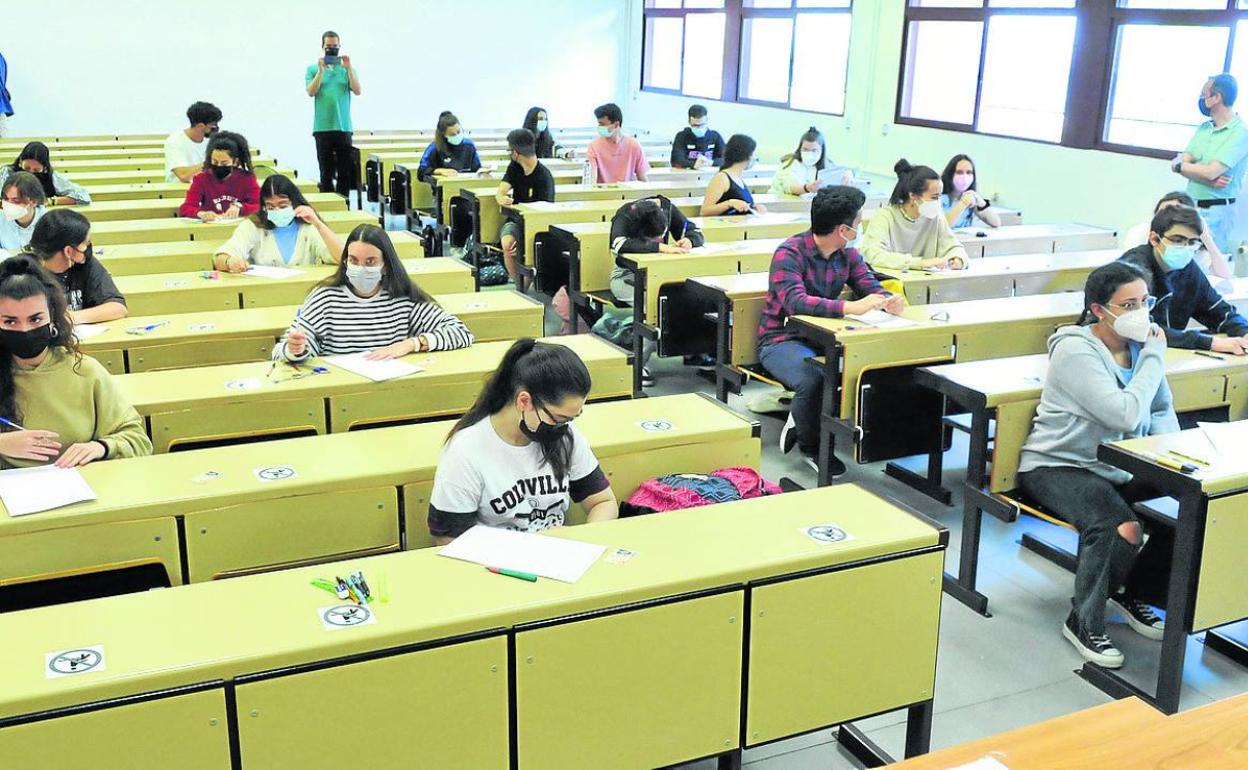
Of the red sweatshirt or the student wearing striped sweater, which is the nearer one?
the student wearing striped sweater

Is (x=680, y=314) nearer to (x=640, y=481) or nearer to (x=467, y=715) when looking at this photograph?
(x=640, y=481)

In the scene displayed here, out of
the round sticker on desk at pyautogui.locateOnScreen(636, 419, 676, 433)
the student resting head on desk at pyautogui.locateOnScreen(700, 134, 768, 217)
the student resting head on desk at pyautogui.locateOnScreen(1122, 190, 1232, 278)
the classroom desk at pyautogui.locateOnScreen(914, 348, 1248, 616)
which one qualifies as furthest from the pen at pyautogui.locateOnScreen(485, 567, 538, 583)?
the student resting head on desk at pyautogui.locateOnScreen(700, 134, 768, 217)

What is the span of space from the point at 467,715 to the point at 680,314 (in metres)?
3.45

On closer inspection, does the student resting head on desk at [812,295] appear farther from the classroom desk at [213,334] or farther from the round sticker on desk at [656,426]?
the round sticker on desk at [656,426]

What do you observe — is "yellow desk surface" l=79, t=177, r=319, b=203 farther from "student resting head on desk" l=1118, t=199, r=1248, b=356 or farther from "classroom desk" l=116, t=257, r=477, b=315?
"student resting head on desk" l=1118, t=199, r=1248, b=356

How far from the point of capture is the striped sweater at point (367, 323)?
3.68 metres

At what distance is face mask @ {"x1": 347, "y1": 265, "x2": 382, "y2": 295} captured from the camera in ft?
12.0

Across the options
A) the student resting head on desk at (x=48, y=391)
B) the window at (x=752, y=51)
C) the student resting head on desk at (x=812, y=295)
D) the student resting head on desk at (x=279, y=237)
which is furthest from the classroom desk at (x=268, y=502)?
the window at (x=752, y=51)

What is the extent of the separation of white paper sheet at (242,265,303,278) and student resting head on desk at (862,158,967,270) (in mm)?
2614

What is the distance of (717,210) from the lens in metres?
6.62

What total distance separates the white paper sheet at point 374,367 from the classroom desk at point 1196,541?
205 cm

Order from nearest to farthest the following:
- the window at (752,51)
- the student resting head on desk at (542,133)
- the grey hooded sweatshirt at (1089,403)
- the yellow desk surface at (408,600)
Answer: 1. the yellow desk surface at (408,600)
2. the grey hooded sweatshirt at (1089,403)
3. the student resting head on desk at (542,133)
4. the window at (752,51)

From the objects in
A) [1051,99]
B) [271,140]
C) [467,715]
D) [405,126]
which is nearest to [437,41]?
[405,126]

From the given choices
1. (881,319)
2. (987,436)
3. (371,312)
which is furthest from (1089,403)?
(371,312)
